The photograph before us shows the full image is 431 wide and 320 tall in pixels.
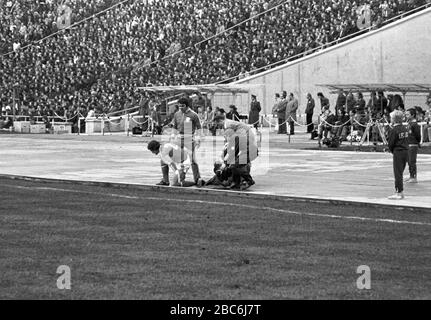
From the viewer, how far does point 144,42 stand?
54.8 m

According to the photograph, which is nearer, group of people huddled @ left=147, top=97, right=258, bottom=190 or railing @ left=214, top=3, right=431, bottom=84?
group of people huddled @ left=147, top=97, right=258, bottom=190

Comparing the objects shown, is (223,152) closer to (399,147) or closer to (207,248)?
(399,147)

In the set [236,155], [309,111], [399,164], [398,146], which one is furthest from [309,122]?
[399,164]

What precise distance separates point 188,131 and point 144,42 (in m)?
35.8

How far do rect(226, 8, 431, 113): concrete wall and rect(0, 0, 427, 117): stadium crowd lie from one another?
3.08 feet

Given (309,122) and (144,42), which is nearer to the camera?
(309,122)

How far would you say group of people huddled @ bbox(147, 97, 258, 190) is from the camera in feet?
61.5

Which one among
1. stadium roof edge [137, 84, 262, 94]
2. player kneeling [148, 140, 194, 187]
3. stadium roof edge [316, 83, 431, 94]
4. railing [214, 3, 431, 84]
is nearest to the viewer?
player kneeling [148, 140, 194, 187]

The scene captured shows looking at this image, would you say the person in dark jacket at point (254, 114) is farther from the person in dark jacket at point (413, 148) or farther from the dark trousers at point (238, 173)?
the dark trousers at point (238, 173)

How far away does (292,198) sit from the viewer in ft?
56.9

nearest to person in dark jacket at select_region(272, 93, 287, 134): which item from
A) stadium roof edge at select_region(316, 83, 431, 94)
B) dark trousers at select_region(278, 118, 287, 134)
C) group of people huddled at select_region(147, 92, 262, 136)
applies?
dark trousers at select_region(278, 118, 287, 134)

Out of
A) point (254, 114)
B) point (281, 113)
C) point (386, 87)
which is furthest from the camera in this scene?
point (281, 113)

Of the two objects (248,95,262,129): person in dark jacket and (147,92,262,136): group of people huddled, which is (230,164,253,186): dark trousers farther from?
(248,95,262,129): person in dark jacket

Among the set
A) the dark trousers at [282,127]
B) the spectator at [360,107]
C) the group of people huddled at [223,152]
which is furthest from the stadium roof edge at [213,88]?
the group of people huddled at [223,152]
